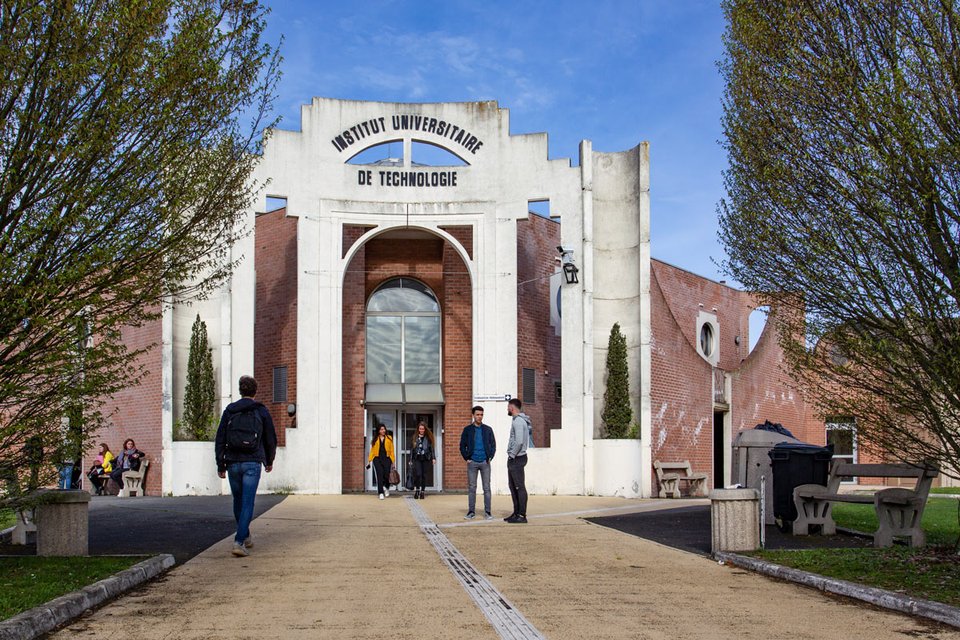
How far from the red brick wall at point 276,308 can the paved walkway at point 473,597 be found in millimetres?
14399

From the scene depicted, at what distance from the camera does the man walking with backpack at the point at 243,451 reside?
392 inches

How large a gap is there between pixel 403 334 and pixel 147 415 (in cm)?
677

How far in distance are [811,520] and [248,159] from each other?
25.7 feet

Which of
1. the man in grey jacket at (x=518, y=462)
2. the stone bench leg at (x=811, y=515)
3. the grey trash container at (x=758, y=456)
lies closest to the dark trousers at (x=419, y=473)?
the man in grey jacket at (x=518, y=462)

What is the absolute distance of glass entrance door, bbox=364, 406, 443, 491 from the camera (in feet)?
86.3

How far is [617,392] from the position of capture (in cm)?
2294

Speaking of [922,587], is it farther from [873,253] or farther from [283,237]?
[283,237]

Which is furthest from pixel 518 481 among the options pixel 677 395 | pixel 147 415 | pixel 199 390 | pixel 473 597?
pixel 147 415

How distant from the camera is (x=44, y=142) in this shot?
7430mm

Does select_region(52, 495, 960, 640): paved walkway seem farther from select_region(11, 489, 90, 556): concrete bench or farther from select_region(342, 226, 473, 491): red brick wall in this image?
select_region(342, 226, 473, 491): red brick wall

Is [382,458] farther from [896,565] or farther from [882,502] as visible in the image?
[896,565]

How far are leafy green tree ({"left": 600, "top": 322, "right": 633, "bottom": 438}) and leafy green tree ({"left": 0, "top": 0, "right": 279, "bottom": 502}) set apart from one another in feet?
50.9

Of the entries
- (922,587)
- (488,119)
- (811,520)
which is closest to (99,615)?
(922,587)

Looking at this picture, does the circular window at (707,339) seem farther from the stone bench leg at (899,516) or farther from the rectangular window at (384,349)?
the stone bench leg at (899,516)
